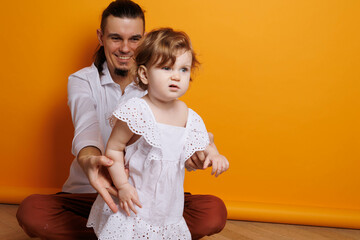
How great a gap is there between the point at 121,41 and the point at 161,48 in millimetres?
819

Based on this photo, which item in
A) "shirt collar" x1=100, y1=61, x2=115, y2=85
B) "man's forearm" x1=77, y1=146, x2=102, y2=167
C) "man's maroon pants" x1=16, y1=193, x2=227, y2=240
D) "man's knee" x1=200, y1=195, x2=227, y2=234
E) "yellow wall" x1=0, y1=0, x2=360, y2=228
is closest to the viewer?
"man's forearm" x1=77, y1=146, x2=102, y2=167

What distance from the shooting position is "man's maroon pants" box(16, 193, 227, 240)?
167cm

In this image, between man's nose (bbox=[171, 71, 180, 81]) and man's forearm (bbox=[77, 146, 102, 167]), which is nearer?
man's nose (bbox=[171, 71, 180, 81])

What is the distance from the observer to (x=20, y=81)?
8.27ft

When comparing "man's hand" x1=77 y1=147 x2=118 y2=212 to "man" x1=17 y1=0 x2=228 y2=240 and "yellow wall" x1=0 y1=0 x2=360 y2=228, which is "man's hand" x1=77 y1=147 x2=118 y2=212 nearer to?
"man" x1=17 y1=0 x2=228 y2=240

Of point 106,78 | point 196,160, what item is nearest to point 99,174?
point 196,160

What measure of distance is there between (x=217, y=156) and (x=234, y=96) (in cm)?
117

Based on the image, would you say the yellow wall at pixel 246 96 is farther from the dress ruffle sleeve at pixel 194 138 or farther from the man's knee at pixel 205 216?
the dress ruffle sleeve at pixel 194 138

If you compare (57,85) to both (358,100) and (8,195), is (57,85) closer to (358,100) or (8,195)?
(8,195)

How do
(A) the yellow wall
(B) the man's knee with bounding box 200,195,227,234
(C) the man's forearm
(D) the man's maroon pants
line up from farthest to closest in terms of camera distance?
1. (A) the yellow wall
2. (B) the man's knee with bounding box 200,195,227,234
3. (D) the man's maroon pants
4. (C) the man's forearm

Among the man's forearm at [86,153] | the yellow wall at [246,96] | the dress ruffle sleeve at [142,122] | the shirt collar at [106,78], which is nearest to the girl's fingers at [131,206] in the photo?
the dress ruffle sleeve at [142,122]

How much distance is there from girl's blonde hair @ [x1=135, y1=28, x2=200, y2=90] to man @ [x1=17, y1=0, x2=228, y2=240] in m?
0.18

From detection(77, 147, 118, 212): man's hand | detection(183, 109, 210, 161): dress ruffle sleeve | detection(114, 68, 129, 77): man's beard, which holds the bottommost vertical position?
detection(77, 147, 118, 212): man's hand

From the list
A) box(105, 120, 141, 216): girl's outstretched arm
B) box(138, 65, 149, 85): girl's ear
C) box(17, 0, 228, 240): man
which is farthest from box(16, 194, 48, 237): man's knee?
box(138, 65, 149, 85): girl's ear
